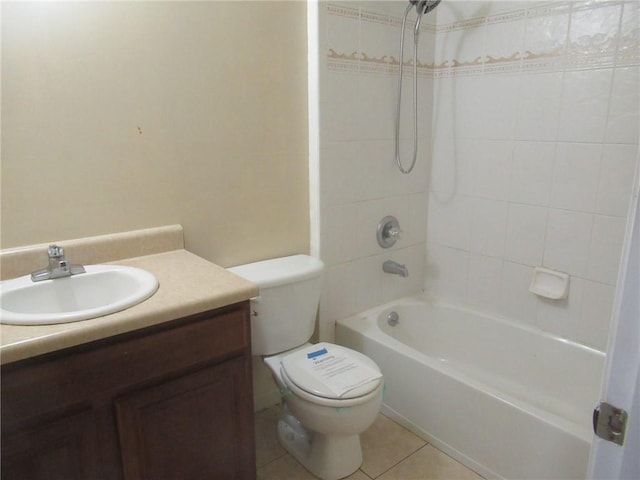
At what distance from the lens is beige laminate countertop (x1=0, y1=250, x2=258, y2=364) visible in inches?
39.5

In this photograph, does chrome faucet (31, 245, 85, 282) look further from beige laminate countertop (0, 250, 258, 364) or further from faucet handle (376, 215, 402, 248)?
faucet handle (376, 215, 402, 248)

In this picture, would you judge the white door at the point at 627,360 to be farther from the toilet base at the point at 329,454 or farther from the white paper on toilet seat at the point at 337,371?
the toilet base at the point at 329,454

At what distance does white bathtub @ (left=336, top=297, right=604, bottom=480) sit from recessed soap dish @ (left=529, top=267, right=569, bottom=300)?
19 cm

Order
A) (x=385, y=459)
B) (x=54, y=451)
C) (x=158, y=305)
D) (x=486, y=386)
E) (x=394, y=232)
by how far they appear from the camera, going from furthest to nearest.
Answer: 1. (x=394, y=232)
2. (x=385, y=459)
3. (x=486, y=386)
4. (x=158, y=305)
5. (x=54, y=451)

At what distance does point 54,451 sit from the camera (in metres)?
1.08

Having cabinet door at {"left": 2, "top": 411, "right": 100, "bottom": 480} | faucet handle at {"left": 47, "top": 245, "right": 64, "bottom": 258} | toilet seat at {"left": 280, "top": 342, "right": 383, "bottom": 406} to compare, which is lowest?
toilet seat at {"left": 280, "top": 342, "right": 383, "bottom": 406}

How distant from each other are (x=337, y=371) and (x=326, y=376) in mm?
50

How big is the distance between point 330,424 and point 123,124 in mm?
1241

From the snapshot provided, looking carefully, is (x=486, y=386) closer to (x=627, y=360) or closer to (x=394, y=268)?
(x=394, y=268)

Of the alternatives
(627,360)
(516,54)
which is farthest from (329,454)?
(516,54)

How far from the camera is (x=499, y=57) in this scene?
204 cm

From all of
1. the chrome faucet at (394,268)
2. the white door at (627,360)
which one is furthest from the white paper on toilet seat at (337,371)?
the white door at (627,360)

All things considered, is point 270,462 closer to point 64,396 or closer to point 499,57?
point 64,396

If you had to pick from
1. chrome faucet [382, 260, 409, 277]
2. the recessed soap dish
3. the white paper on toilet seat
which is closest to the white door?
the white paper on toilet seat
